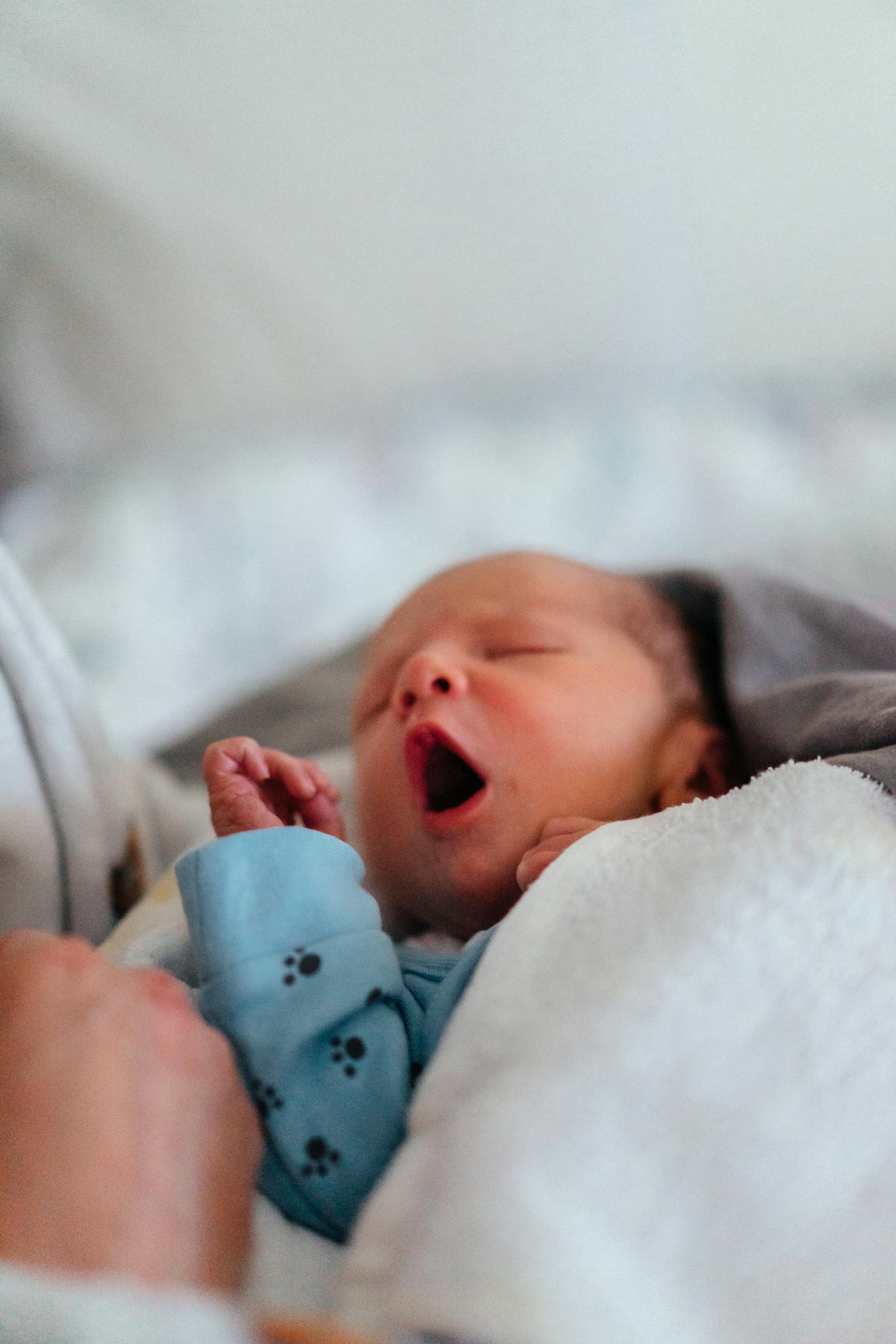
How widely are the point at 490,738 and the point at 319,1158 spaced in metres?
0.27

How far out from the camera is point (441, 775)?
2.15ft

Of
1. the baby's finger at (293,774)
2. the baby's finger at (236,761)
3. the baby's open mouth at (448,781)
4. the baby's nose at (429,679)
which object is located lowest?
the baby's open mouth at (448,781)

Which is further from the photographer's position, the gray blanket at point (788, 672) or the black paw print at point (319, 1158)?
the gray blanket at point (788, 672)

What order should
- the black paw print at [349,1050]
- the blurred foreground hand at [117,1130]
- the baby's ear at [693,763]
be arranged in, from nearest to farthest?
the blurred foreground hand at [117,1130] → the black paw print at [349,1050] → the baby's ear at [693,763]

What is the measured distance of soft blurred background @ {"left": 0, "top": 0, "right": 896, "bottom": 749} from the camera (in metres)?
1.08

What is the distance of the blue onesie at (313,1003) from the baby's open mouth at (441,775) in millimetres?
113

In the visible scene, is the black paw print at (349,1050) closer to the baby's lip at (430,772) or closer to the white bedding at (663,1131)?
the white bedding at (663,1131)

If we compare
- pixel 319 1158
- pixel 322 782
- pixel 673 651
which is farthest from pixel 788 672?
pixel 319 1158

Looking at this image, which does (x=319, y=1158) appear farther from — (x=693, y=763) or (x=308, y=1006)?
(x=693, y=763)

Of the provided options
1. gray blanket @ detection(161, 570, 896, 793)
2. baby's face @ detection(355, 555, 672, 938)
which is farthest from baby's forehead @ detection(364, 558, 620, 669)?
gray blanket @ detection(161, 570, 896, 793)

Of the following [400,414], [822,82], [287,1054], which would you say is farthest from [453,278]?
[287,1054]

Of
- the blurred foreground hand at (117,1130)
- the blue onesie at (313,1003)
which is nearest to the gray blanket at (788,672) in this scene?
the blue onesie at (313,1003)

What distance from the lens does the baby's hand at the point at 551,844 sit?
553 mm

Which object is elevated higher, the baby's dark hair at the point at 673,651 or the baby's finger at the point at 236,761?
the baby's finger at the point at 236,761
